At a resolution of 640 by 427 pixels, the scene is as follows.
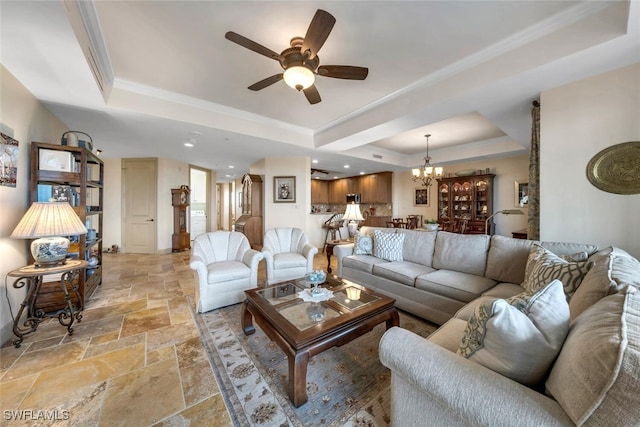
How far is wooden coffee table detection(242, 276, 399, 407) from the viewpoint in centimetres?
150

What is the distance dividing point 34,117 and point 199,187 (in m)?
7.08

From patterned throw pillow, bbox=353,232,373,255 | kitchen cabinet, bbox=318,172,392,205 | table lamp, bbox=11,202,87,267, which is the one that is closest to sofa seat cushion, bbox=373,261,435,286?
patterned throw pillow, bbox=353,232,373,255

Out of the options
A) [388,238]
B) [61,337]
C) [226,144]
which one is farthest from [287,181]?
[61,337]

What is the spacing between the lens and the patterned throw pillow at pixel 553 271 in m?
1.57

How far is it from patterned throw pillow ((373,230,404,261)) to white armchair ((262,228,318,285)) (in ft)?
2.93

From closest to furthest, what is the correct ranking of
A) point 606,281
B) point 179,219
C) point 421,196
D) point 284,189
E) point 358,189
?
point 606,281 → point 284,189 → point 179,219 → point 421,196 → point 358,189

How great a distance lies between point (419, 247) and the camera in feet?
10.4

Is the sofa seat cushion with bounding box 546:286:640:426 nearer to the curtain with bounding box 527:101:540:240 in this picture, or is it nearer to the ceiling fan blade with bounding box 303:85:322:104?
the curtain with bounding box 527:101:540:240

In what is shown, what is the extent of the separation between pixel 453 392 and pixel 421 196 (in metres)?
6.96

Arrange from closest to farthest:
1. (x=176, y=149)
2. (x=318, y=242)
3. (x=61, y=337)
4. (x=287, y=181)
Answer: (x=61, y=337)
(x=176, y=149)
(x=287, y=181)
(x=318, y=242)

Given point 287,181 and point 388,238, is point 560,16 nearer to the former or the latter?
→ point 388,238

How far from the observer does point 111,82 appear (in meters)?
2.80

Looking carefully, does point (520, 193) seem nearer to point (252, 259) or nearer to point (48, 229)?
point (252, 259)

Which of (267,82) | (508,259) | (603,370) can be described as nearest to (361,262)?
(508,259)
